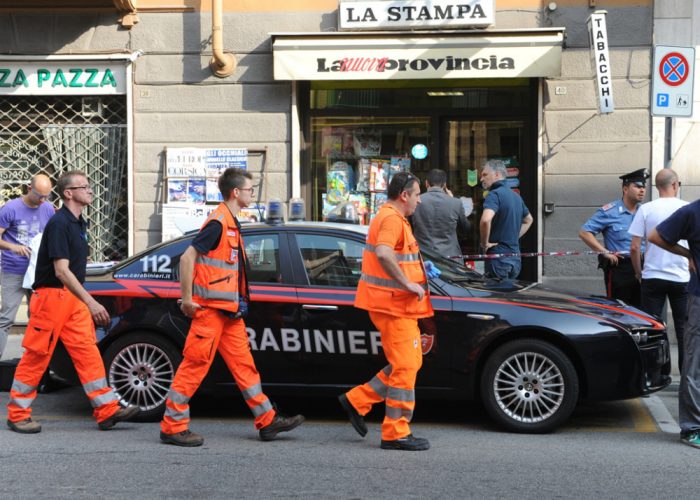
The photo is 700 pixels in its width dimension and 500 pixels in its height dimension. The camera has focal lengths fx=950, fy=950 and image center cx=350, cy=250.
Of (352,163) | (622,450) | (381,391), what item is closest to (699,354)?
(622,450)

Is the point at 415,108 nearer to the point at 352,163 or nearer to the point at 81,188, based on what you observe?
the point at 352,163

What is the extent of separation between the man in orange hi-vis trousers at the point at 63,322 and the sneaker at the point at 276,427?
1148mm

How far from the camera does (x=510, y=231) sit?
952 cm

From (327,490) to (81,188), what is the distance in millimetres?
2951

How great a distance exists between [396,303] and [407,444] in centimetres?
95

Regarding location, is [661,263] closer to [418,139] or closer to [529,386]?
[529,386]

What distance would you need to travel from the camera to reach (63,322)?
673cm

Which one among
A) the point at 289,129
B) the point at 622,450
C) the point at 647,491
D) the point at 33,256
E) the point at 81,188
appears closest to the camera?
the point at 647,491

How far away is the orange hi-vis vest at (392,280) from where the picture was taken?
6203 mm

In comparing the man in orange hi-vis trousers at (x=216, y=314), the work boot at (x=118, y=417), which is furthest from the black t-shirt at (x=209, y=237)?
the work boot at (x=118, y=417)

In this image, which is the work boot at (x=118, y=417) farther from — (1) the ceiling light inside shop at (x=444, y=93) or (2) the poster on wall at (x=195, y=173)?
(1) the ceiling light inside shop at (x=444, y=93)

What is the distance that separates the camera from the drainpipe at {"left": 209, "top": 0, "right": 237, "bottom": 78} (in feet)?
39.1

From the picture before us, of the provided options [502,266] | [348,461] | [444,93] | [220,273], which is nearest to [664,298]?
[502,266]

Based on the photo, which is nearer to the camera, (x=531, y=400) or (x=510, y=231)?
(x=531, y=400)
